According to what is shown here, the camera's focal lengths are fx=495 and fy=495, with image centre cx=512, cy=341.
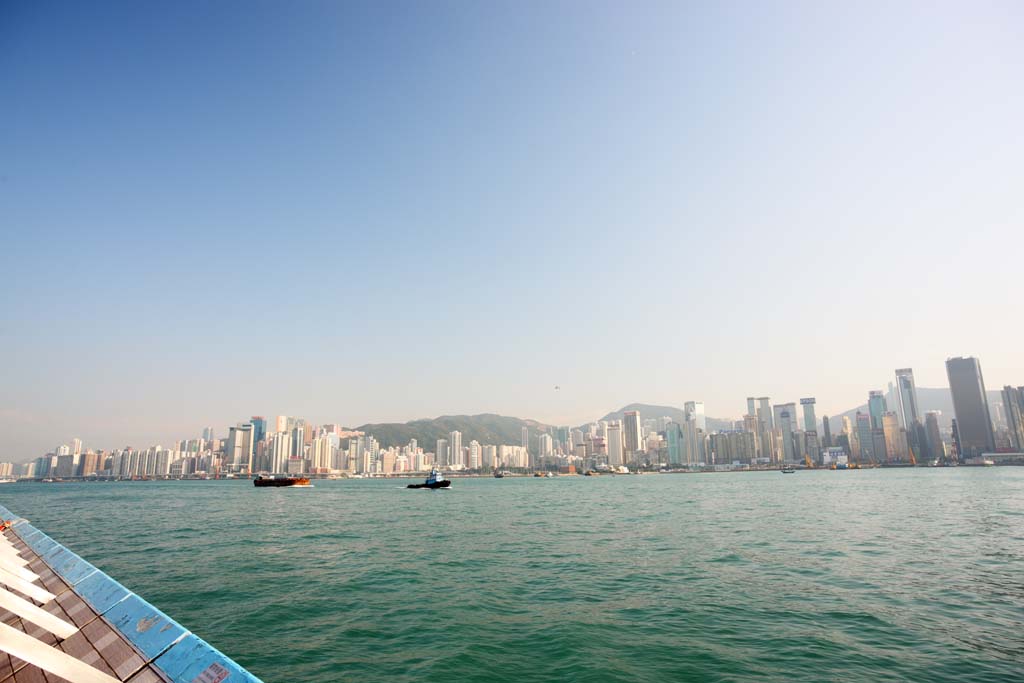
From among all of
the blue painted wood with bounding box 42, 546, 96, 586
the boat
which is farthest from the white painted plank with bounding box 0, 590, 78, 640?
the boat

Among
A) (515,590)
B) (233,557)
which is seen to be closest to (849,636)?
(515,590)

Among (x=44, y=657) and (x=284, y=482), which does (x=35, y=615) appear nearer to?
(x=44, y=657)

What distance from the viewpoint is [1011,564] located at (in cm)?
2095

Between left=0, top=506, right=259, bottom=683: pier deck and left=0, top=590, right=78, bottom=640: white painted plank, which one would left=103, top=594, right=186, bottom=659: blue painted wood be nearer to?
left=0, top=506, right=259, bottom=683: pier deck

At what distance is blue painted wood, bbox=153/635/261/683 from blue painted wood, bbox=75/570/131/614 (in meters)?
2.77

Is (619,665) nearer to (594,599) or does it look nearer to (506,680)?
(506,680)

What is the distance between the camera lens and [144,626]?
6.79m

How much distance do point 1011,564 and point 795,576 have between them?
1081 cm

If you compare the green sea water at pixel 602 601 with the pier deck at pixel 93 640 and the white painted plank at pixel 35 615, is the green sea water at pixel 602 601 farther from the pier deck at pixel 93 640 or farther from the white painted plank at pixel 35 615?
the white painted plank at pixel 35 615

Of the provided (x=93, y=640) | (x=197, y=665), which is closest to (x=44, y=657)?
(x=197, y=665)

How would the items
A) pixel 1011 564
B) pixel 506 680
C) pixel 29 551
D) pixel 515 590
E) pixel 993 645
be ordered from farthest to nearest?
1. pixel 1011 564
2. pixel 515 590
3. pixel 29 551
4. pixel 993 645
5. pixel 506 680

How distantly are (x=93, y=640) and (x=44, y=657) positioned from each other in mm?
2859

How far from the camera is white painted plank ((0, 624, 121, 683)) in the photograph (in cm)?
442

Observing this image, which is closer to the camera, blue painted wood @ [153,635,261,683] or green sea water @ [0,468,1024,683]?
blue painted wood @ [153,635,261,683]
